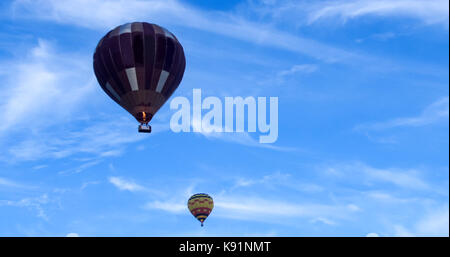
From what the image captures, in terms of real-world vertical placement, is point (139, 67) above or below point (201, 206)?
above

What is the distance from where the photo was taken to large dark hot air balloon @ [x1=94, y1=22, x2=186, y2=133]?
45125mm

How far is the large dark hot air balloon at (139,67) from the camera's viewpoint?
148ft

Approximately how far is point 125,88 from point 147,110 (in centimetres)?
A: 219

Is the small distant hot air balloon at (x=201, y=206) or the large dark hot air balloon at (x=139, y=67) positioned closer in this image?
the large dark hot air balloon at (x=139, y=67)

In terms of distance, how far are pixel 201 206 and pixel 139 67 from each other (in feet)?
64.7

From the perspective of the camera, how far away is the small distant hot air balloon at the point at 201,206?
60406 mm

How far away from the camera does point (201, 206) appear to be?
2379 inches

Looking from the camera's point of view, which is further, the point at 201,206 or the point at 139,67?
the point at 201,206

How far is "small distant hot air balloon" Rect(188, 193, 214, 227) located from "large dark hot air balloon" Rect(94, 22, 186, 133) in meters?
16.4

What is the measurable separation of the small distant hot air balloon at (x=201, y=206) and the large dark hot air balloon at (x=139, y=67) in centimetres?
1642

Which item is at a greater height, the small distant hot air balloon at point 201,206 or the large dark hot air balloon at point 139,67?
the large dark hot air balloon at point 139,67
